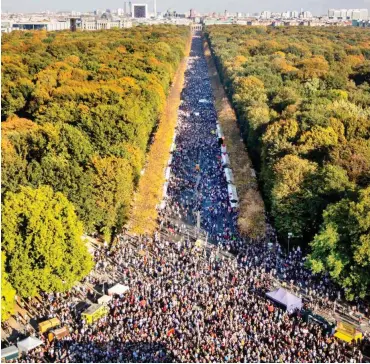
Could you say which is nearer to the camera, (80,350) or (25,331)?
(80,350)

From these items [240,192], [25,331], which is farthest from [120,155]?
A: [25,331]

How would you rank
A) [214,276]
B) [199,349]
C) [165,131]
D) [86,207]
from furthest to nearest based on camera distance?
[165,131]
[86,207]
[214,276]
[199,349]

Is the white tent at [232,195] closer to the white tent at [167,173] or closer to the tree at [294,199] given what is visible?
the tree at [294,199]

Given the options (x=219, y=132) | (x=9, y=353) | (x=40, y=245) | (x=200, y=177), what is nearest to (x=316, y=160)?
(x=200, y=177)

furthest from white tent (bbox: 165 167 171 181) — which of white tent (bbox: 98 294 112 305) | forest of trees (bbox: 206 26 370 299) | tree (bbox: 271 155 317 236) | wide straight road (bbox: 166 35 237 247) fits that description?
white tent (bbox: 98 294 112 305)

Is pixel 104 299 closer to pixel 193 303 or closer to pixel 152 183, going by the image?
pixel 193 303

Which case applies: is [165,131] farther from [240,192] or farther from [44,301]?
[44,301]
